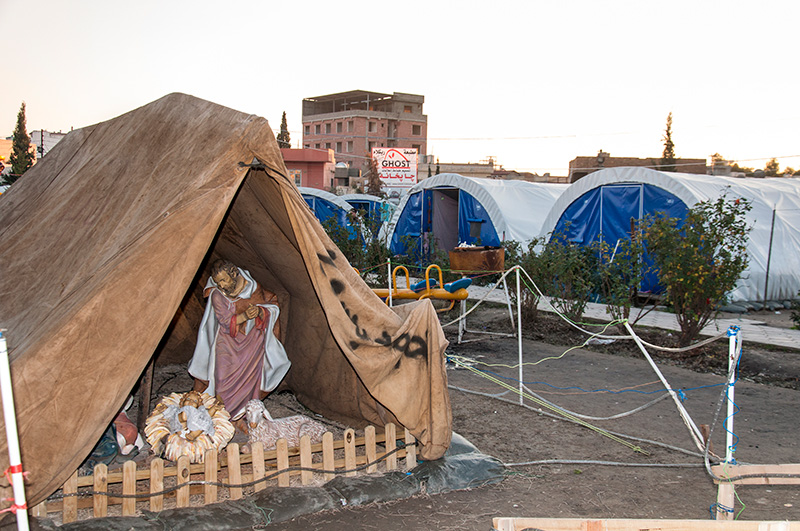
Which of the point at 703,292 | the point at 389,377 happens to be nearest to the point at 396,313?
the point at 389,377

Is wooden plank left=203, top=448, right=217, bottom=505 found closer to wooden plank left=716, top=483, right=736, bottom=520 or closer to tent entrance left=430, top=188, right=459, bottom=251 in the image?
wooden plank left=716, top=483, right=736, bottom=520

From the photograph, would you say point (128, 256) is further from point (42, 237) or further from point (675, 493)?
point (675, 493)

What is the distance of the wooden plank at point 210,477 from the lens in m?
3.86

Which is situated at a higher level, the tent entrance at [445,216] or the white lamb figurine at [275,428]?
the tent entrance at [445,216]

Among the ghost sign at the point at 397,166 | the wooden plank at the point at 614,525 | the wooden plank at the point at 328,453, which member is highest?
the ghost sign at the point at 397,166

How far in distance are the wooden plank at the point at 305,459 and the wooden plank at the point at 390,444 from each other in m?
0.57

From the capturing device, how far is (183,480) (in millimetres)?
3820

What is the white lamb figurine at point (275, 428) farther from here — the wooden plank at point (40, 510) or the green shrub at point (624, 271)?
the green shrub at point (624, 271)

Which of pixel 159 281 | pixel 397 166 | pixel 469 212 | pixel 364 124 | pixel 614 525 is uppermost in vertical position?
pixel 364 124

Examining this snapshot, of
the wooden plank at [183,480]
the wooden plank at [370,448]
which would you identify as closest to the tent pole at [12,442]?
the wooden plank at [183,480]

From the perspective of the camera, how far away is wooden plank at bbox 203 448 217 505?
3.86 metres

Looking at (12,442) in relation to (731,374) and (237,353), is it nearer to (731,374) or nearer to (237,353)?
(237,353)

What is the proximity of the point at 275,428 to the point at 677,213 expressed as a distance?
9.50 m

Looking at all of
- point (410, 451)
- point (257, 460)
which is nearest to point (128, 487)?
point (257, 460)
